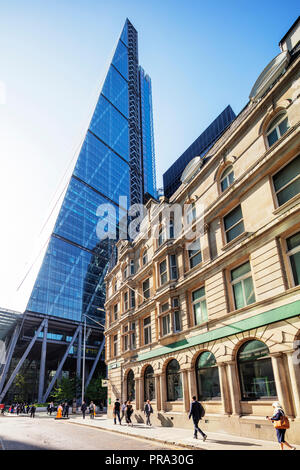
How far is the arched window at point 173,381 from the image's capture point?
67.0ft

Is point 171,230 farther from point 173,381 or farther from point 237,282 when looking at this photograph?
point 173,381

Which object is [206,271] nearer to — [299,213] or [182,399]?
[299,213]

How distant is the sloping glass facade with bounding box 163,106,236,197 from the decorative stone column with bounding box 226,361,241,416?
8405 cm

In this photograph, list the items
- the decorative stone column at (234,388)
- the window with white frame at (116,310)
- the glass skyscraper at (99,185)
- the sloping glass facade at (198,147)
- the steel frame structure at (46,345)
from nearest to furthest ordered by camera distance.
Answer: the decorative stone column at (234,388), the window with white frame at (116,310), the steel frame structure at (46,345), the glass skyscraper at (99,185), the sloping glass facade at (198,147)

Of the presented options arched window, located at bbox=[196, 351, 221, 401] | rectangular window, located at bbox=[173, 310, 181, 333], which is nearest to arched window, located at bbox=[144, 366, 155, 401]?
rectangular window, located at bbox=[173, 310, 181, 333]

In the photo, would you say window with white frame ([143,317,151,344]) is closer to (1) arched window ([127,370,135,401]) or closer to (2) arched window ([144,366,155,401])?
(2) arched window ([144,366,155,401])

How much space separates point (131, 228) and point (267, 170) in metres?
21.2

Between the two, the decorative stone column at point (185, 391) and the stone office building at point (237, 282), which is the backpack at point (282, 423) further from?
the decorative stone column at point (185, 391)

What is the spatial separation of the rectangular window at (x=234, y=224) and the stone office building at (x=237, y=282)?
0.07 m

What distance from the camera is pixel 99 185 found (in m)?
107

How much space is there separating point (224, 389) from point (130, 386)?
14.1 metres

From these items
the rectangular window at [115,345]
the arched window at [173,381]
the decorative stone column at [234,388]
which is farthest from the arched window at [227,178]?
the rectangular window at [115,345]

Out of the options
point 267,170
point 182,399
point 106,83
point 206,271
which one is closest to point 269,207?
point 267,170

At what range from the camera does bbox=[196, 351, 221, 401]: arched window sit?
17.0 meters
